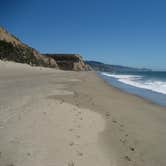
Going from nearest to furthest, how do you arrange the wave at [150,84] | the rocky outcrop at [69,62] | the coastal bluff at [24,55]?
the wave at [150,84]
the coastal bluff at [24,55]
the rocky outcrop at [69,62]

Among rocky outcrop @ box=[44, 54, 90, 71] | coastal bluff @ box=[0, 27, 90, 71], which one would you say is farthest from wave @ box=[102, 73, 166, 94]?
rocky outcrop @ box=[44, 54, 90, 71]

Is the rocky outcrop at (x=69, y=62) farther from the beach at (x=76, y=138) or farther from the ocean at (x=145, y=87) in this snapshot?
the beach at (x=76, y=138)

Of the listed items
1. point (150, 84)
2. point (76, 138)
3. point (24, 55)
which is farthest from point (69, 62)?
point (76, 138)

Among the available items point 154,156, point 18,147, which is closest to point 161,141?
point 154,156

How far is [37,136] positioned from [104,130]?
2.01 m

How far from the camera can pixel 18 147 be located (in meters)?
4.77

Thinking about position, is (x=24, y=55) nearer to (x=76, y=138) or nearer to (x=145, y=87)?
(x=145, y=87)

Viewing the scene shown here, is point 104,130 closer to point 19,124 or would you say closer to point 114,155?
point 114,155

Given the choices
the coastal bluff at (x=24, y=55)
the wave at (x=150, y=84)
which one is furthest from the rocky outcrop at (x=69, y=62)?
the wave at (x=150, y=84)

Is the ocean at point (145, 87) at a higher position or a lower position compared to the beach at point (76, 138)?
lower

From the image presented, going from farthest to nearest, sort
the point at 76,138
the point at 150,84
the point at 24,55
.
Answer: the point at 24,55 < the point at 150,84 < the point at 76,138

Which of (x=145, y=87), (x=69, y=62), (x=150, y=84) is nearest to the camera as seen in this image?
(x=145, y=87)

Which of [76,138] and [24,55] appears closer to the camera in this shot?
[76,138]

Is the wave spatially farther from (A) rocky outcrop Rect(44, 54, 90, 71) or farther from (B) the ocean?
(A) rocky outcrop Rect(44, 54, 90, 71)
